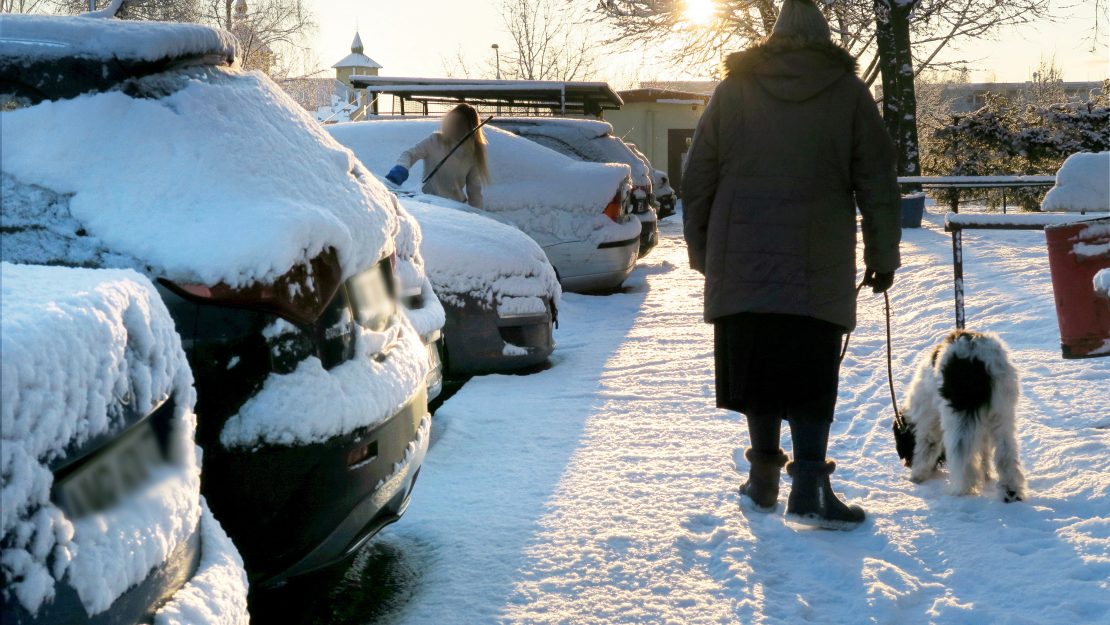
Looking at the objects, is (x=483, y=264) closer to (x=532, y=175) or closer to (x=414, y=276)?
(x=414, y=276)

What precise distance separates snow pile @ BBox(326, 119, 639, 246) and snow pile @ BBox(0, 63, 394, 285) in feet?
23.1

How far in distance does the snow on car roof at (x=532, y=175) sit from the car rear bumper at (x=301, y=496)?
7.00m

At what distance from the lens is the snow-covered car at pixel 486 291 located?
639cm

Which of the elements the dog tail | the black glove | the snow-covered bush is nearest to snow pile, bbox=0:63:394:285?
the black glove

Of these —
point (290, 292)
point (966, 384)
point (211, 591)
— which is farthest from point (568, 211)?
point (211, 591)

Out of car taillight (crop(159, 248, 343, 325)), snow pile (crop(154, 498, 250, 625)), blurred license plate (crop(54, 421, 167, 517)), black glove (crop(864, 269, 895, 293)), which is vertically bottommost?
snow pile (crop(154, 498, 250, 625))

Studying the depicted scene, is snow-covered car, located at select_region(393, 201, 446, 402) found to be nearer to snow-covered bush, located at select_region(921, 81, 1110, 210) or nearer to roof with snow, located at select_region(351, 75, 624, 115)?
roof with snow, located at select_region(351, 75, 624, 115)

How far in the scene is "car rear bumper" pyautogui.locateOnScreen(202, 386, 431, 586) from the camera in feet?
8.49

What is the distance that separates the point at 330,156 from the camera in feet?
10.5

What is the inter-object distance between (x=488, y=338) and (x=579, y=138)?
7.76m

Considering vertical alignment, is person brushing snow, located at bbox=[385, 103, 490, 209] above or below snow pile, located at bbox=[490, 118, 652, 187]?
below

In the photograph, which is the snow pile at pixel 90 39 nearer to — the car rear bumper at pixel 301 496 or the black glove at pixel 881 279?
the car rear bumper at pixel 301 496

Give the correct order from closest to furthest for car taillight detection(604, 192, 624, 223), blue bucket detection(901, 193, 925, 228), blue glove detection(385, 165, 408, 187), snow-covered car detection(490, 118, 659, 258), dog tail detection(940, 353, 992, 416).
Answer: dog tail detection(940, 353, 992, 416) → blue glove detection(385, 165, 408, 187) → car taillight detection(604, 192, 624, 223) → snow-covered car detection(490, 118, 659, 258) → blue bucket detection(901, 193, 925, 228)

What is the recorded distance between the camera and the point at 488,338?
21.5ft
